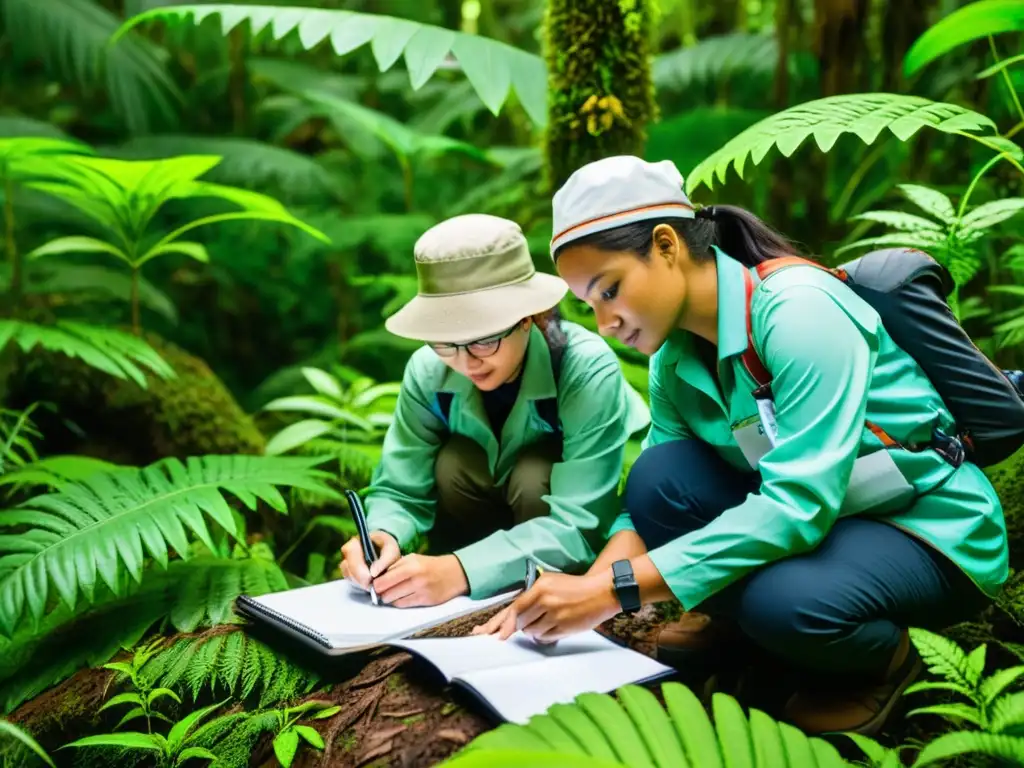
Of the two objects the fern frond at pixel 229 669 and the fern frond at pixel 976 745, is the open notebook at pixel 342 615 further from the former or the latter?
the fern frond at pixel 976 745

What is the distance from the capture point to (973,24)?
6.61 ft

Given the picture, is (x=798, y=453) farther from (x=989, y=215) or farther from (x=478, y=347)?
(x=989, y=215)

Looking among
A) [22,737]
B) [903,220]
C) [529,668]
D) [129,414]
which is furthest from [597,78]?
[22,737]

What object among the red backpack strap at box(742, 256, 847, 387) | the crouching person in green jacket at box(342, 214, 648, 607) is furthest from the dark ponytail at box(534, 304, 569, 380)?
the red backpack strap at box(742, 256, 847, 387)

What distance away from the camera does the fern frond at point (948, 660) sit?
1.26 m

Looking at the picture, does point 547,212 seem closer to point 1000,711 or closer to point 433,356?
point 433,356

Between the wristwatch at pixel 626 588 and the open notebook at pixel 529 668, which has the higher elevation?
the wristwatch at pixel 626 588

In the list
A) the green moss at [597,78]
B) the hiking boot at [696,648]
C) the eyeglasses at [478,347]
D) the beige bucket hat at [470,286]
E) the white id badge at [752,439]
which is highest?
the green moss at [597,78]

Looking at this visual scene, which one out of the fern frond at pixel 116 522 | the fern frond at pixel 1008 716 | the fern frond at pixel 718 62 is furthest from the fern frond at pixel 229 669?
the fern frond at pixel 718 62

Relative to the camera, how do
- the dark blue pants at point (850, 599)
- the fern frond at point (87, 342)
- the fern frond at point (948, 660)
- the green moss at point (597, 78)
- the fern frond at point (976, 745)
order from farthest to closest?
1. the green moss at point (597, 78)
2. the fern frond at point (87, 342)
3. the dark blue pants at point (850, 599)
4. the fern frond at point (948, 660)
5. the fern frond at point (976, 745)

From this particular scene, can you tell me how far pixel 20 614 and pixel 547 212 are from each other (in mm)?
2216

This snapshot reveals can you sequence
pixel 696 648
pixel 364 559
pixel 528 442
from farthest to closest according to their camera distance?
pixel 528 442 < pixel 364 559 < pixel 696 648

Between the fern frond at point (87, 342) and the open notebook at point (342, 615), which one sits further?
Answer: the fern frond at point (87, 342)

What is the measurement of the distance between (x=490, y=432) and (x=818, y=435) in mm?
865
